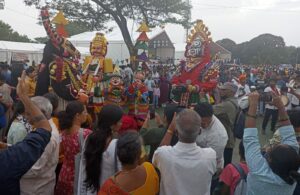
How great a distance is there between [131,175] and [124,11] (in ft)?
55.9

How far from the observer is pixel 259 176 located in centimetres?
237

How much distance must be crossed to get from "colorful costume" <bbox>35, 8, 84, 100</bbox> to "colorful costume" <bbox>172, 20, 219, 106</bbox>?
6.27 ft

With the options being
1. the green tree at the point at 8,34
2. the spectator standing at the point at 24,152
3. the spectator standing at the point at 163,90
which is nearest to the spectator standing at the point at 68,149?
the spectator standing at the point at 24,152

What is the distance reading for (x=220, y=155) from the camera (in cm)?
358

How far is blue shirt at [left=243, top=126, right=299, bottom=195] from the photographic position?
7.64ft

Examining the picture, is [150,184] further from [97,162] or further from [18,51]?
[18,51]

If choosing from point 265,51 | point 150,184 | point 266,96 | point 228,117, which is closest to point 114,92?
point 228,117

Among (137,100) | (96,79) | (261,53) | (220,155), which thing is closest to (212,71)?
(137,100)

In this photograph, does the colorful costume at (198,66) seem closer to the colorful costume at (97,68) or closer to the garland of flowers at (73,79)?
the colorful costume at (97,68)

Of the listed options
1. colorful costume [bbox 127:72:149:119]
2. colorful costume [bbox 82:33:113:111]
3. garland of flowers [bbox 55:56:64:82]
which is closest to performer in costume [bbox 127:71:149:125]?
colorful costume [bbox 127:72:149:119]

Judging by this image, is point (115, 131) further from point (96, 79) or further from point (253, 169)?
point (96, 79)

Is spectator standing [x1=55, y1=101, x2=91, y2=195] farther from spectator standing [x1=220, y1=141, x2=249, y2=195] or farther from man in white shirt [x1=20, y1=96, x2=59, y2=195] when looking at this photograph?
spectator standing [x1=220, y1=141, x2=249, y2=195]

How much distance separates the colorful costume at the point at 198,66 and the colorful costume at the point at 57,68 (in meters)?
1.91

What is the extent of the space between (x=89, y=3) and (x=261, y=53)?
70.4 feet
